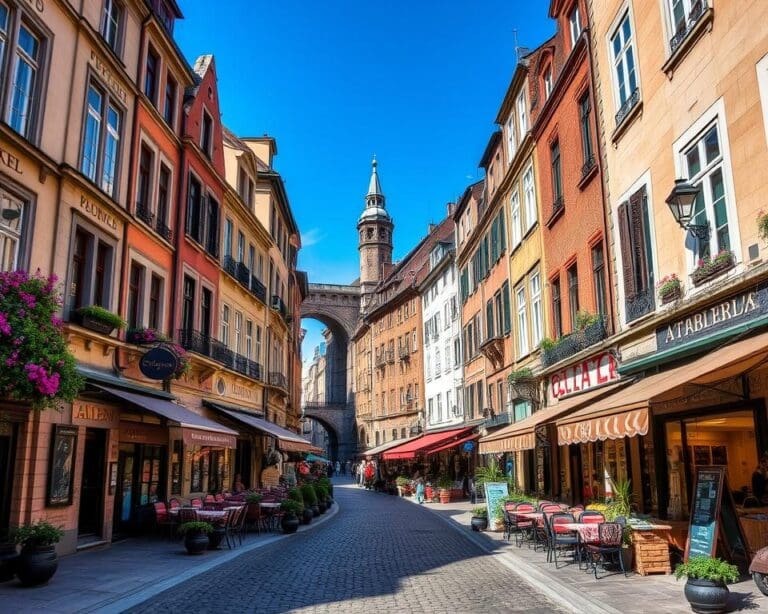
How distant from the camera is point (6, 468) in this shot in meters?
12.0

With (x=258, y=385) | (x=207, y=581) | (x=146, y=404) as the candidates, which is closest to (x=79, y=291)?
(x=146, y=404)

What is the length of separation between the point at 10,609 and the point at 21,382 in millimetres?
2815

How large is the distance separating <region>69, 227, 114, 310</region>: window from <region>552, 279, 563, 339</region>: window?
1193 cm

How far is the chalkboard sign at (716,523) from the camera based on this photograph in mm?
9188

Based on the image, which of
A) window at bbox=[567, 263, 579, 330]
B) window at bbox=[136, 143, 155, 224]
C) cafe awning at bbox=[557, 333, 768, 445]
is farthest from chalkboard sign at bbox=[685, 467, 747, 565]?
window at bbox=[136, 143, 155, 224]

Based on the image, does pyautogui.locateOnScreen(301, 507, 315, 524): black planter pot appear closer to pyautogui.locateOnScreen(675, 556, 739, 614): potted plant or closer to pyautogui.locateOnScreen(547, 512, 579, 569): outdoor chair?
pyautogui.locateOnScreen(547, 512, 579, 569): outdoor chair

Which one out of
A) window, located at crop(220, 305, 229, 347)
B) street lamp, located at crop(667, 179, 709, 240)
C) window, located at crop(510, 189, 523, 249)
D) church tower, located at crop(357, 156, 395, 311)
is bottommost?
street lamp, located at crop(667, 179, 709, 240)

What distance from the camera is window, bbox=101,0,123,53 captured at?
52.1 feet

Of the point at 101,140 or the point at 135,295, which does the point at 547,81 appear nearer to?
the point at 101,140

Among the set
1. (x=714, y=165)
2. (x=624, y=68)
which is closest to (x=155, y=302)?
(x=624, y=68)

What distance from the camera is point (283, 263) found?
3791 cm

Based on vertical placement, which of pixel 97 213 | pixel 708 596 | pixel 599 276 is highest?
pixel 97 213

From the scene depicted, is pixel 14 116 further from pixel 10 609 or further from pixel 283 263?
pixel 283 263

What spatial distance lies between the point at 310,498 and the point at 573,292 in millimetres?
11266
